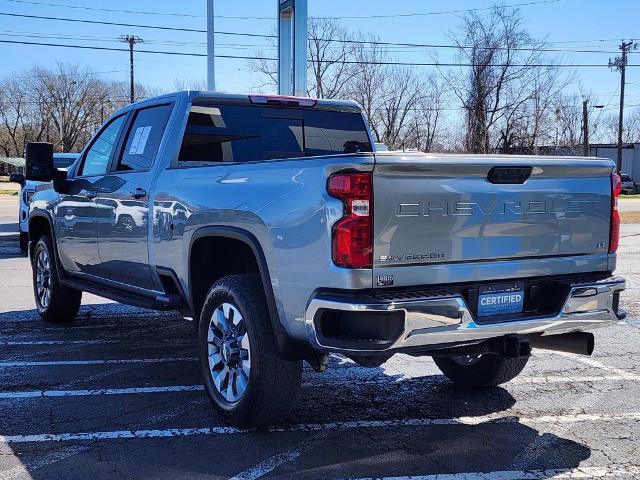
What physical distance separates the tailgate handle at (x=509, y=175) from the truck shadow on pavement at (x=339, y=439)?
1.53 metres

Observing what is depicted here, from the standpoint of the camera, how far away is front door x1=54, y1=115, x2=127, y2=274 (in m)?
6.36

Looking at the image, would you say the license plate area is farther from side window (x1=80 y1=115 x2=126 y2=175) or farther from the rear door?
side window (x1=80 y1=115 x2=126 y2=175)

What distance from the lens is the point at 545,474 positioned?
12.6ft

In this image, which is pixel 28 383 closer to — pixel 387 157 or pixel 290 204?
pixel 290 204

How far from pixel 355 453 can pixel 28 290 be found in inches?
277

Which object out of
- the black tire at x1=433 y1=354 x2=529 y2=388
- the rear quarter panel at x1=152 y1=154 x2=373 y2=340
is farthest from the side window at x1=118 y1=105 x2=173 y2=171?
the black tire at x1=433 y1=354 x2=529 y2=388

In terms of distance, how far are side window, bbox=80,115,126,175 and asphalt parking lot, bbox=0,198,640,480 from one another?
1611 millimetres

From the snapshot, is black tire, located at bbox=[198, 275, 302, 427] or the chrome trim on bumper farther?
black tire, located at bbox=[198, 275, 302, 427]

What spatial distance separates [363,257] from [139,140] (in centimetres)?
307

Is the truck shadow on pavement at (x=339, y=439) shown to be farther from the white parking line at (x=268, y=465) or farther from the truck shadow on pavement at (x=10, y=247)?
the truck shadow on pavement at (x=10, y=247)

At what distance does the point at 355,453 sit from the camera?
4.10m

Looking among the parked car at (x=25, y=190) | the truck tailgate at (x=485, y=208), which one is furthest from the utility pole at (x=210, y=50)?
the truck tailgate at (x=485, y=208)

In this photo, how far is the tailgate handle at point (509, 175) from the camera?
402 cm

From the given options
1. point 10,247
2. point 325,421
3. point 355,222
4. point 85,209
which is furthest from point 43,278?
point 10,247
